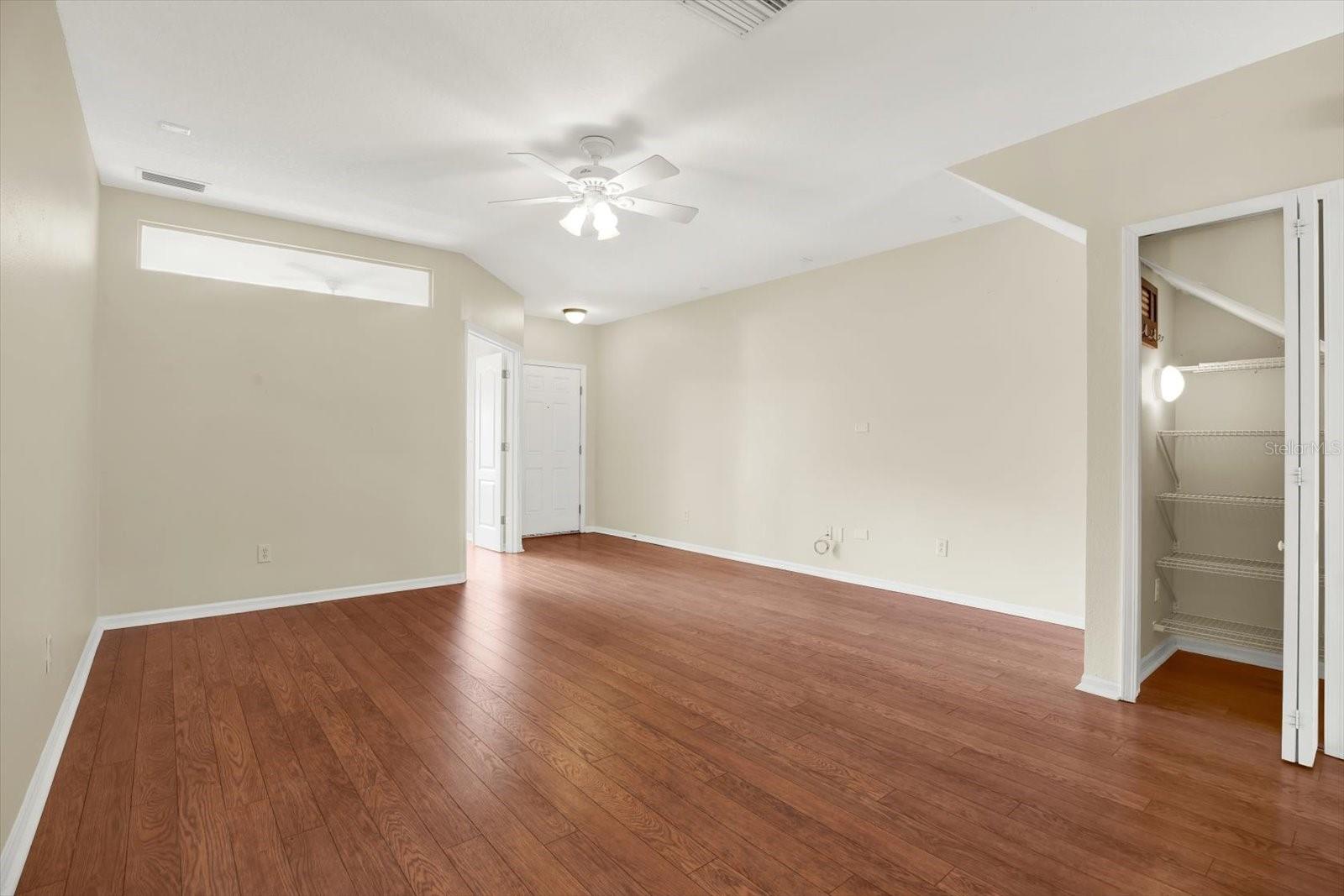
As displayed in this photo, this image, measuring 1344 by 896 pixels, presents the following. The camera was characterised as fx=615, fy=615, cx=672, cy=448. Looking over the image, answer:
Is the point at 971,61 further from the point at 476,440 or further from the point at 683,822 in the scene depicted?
the point at 476,440

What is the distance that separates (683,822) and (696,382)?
5.27 meters

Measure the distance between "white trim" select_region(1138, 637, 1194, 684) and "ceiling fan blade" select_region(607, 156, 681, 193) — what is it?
3.34m

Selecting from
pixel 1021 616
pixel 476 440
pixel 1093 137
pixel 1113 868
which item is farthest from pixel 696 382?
A: pixel 1113 868

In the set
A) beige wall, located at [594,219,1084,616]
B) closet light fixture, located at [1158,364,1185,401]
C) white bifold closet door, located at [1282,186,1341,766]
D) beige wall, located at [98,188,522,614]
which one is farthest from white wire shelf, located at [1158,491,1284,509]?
beige wall, located at [98,188,522,614]

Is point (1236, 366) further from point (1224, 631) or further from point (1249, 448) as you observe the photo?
point (1224, 631)

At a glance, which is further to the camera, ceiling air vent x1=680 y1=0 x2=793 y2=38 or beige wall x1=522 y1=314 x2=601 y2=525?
beige wall x1=522 y1=314 x2=601 y2=525

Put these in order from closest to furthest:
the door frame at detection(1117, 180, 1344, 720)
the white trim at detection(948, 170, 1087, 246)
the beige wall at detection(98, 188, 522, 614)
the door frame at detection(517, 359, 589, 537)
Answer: the door frame at detection(1117, 180, 1344, 720)
the white trim at detection(948, 170, 1087, 246)
the beige wall at detection(98, 188, 522, 614)
the door frame at detection(517, 359, 589, 537)

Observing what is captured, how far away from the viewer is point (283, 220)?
445cm

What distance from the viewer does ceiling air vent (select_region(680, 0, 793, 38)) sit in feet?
7.21

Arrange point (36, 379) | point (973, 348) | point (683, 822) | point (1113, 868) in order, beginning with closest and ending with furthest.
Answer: point (1113, 868)
point (683, 822)
point (36, 379)
point (973, 348)

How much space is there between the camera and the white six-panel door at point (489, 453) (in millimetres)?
6590

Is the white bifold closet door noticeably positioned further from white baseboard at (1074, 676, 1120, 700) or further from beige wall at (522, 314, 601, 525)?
beige wall at (522, 314, 601, 525)

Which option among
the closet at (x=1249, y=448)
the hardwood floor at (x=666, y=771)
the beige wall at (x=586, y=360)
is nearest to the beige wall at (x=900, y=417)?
the closet at (x=1249, y=448)
